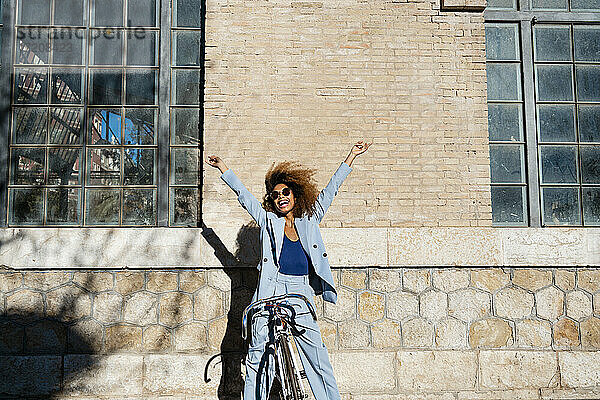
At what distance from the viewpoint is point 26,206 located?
6922 millimetres

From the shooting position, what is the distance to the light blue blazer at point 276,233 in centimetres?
545

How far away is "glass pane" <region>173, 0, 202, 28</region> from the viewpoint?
719 centimetres

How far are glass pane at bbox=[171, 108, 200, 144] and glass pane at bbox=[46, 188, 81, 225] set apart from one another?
128 centimetres

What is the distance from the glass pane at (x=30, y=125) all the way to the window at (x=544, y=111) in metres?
5.24

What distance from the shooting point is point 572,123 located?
7.24 metres

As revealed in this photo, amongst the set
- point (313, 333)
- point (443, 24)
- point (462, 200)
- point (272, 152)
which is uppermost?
point (443, 24)

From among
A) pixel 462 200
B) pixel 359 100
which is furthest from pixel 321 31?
pixel 462 200

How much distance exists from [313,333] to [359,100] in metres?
2.76

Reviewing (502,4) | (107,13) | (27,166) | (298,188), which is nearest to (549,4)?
(502,4)

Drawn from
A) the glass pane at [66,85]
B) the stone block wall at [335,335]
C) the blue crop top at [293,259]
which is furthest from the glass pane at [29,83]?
the blue crop top at [293,259]

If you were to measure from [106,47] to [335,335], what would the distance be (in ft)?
13.9

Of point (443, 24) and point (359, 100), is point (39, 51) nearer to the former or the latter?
point (359, 100)

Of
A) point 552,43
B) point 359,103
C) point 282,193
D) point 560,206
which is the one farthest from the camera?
point 552,43

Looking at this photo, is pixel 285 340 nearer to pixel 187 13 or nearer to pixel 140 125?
pixel 140 125
